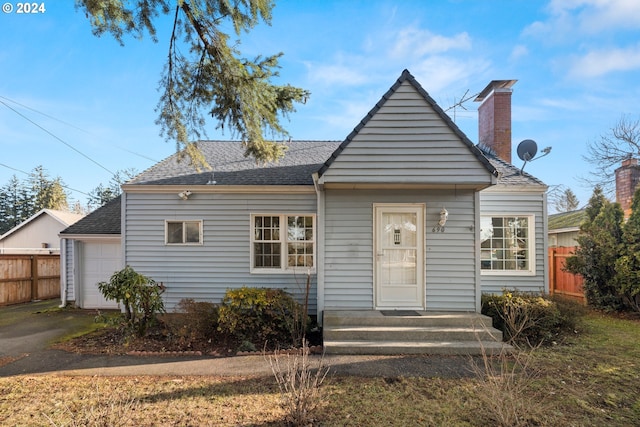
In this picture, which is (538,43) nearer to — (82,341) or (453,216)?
(453,216)

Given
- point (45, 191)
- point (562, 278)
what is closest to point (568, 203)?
point (562, 278)

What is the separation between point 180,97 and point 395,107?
4211mm

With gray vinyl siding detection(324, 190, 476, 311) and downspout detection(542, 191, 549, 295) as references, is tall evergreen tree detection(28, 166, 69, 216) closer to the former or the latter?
gray vinyl siding detection(324, 190, 476, 311)

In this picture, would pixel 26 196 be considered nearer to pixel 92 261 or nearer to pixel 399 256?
pixel 92 261

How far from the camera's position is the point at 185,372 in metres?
4.71

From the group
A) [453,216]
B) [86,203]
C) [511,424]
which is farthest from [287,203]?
[86,203]

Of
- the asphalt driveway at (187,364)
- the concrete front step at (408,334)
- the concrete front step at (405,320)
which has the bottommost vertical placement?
the asphalt driveway at (187,364)

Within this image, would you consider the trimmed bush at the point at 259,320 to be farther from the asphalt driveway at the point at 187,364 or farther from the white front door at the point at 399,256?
the white front door at the point at 399,256

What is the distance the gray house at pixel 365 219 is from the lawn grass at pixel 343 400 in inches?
92.8

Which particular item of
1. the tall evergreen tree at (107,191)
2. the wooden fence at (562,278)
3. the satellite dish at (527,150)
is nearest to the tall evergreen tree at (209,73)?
the satellite dish at (527,150)

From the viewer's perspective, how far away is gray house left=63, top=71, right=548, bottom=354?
613 centimetres

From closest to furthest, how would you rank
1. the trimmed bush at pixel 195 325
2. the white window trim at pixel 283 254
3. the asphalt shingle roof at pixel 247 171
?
the trimmed bush at pixel 195 325, the white window trim at pixel 283 254, the asphalt shingle roof at pixel 247 171

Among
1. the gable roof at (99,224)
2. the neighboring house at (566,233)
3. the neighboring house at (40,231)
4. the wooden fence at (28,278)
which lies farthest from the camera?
the neighboring house at (40,231)

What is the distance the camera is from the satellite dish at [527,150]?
26.9 ft
